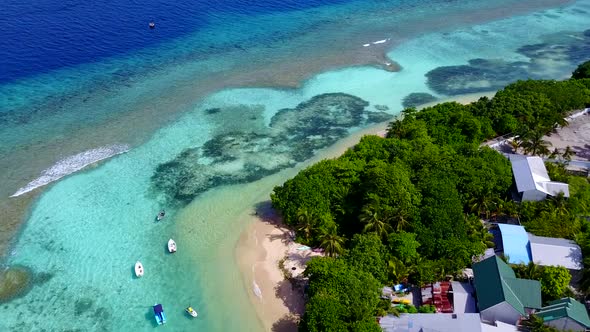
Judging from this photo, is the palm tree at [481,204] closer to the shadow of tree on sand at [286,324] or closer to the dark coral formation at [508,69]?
the shadow of tree on sand at [286,324]

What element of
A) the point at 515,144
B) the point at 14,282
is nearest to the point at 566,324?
the point at 515,144

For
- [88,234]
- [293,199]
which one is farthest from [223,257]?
[88,234]

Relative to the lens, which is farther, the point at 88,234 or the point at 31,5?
the point at 31,5

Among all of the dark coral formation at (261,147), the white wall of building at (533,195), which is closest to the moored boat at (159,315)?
the dark coral formation at (261,147)

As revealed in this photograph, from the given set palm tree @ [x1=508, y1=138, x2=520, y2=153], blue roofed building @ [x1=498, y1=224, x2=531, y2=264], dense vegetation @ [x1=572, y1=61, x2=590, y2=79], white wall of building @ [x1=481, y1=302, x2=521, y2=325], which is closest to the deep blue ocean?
dense vegetation @ [x1=572, y1=61, x2=590, y2=79]

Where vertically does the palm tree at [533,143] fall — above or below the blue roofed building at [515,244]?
above

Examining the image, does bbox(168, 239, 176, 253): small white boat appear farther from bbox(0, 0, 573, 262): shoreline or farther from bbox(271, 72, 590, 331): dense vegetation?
bbox(0, 0, 573, 262): shoreline

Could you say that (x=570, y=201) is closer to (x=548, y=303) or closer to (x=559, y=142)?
(x=548, y=303)

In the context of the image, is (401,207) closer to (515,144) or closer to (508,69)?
(515,144)
